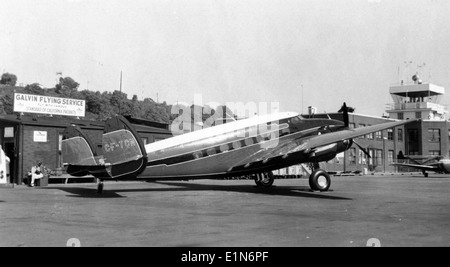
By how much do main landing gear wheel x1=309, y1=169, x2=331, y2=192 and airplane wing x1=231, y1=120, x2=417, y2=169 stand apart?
5.70 feet

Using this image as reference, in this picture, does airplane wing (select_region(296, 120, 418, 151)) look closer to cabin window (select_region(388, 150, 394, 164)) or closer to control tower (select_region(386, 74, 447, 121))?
cabin window (select_region(388, 150, 394, 164))

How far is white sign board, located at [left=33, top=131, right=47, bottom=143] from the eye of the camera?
3600 centimetres

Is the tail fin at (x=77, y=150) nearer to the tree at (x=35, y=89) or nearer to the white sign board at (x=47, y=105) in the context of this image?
the white sign board at (x=47, y=105)

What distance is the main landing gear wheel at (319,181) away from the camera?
923 inches

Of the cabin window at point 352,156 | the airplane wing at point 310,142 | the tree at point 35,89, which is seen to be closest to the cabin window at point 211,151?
the airplane wing at point 310,142

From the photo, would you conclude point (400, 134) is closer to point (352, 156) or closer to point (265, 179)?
point (352, 156)

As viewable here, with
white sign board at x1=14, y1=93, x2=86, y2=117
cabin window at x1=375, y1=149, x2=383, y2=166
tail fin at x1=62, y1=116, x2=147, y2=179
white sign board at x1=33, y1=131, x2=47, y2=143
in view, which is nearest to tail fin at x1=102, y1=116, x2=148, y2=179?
tail fin at x1=62, y1=116, x2=147, y2=179

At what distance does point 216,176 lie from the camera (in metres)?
23.6

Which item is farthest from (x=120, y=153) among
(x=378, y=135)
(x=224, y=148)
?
(x=378, y=135)

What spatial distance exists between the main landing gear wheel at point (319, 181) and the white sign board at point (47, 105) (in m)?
26.9

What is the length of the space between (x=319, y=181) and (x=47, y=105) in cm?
2769

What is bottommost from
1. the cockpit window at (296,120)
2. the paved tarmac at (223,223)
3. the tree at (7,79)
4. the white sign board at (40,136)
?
the paved tarmac at (223,223)

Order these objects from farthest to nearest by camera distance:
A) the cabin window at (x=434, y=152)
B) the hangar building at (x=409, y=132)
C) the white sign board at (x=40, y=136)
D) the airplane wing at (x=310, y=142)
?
1. the cabin window at (x=434, y=152)
2. the hangar building at (x=409, y=132)
3. the white sign board at (x=40, y=136)
4. the airplane wing at (x=310, y=142)
